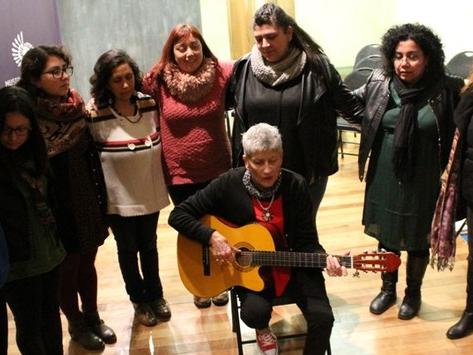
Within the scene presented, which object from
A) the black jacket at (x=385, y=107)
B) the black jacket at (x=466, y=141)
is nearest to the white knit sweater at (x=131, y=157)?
the black jacket at (x=385, y=107)

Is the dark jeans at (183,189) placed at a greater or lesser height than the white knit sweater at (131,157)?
lesser

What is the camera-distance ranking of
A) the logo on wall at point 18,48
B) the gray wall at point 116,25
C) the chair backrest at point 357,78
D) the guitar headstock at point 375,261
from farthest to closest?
the gray wall at point 116,25, the chair backrest at point 357,78, the logo on wall at point 18,48, the guitar headstock at point 375,261

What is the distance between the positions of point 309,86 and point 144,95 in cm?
70

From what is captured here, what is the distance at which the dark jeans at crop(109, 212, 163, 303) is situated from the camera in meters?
2.48

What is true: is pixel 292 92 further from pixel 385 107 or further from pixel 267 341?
pixel 267 341

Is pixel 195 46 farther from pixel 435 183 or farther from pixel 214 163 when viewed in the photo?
pixel 435 183

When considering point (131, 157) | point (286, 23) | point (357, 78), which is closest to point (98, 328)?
point (131, 157)

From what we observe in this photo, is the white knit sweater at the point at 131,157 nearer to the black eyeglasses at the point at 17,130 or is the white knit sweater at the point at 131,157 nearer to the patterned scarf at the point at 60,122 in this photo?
the patterned scarf at the point at 60,122

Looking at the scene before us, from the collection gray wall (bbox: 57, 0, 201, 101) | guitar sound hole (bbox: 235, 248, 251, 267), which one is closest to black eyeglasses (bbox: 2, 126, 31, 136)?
guitar sound hole (bbox: 235, 248, 251, 267)

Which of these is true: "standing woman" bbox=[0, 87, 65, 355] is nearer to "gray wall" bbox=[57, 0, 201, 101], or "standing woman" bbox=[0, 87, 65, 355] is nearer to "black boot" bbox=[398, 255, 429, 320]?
"black boot" bbox=[398, 255, 429, 320]

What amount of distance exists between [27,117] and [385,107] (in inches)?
55.0

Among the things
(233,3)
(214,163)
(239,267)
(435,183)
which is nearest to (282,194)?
(239,267)

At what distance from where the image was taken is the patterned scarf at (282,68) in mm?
2287

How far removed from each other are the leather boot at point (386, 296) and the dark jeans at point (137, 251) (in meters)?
1.04
